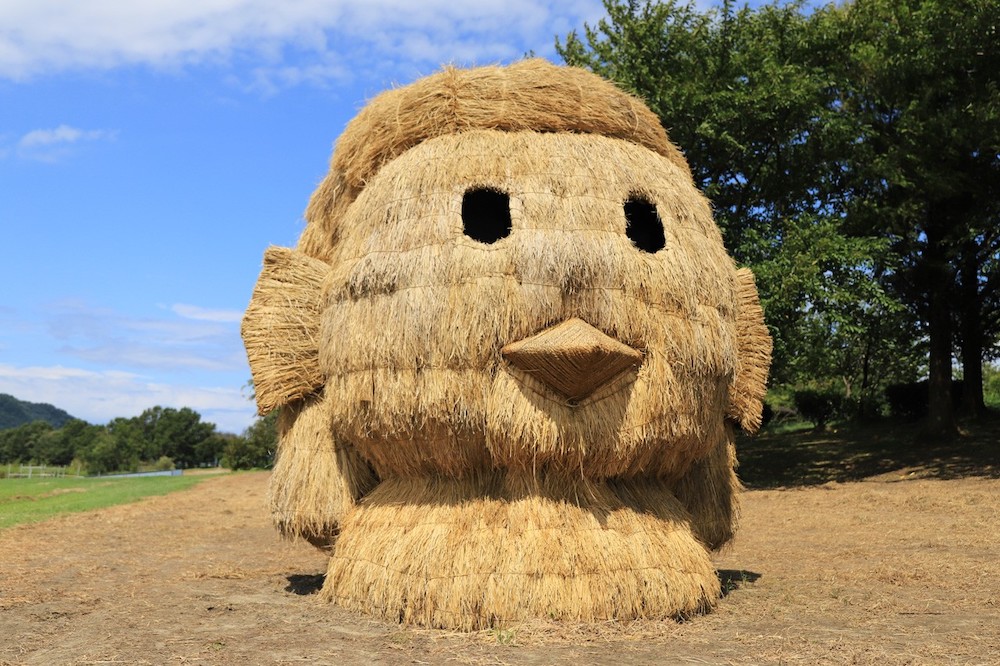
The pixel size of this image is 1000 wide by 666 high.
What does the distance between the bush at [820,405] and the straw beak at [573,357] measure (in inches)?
1072

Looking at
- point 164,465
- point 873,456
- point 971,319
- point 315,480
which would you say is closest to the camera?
point 315,480

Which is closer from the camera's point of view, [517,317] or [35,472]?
[517,317]

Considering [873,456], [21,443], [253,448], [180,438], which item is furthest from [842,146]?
[21,443]

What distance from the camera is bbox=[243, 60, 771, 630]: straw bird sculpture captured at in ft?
19.7

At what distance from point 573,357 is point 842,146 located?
582 inches

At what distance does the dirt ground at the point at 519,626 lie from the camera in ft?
17.8

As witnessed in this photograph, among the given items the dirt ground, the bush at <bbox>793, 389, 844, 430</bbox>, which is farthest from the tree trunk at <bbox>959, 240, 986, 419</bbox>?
the dirt ground

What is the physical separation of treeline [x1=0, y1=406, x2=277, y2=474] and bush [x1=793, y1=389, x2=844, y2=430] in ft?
92.5

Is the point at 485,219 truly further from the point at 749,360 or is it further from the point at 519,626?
the point at 519,626

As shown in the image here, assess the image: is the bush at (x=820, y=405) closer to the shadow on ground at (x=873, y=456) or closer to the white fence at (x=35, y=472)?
the shadow on ground at (x=873, y=456)

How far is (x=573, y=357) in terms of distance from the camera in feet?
18.8

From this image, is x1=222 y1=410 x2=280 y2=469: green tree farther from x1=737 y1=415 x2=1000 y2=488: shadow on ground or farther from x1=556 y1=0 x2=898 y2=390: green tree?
x1=556 y1=0 x2=898 y2=390: green tree

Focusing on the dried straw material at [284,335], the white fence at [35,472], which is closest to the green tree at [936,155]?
the dried straw material at [284,335]

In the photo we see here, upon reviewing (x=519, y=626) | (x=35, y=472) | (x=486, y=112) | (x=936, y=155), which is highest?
(x=936, y=155)
